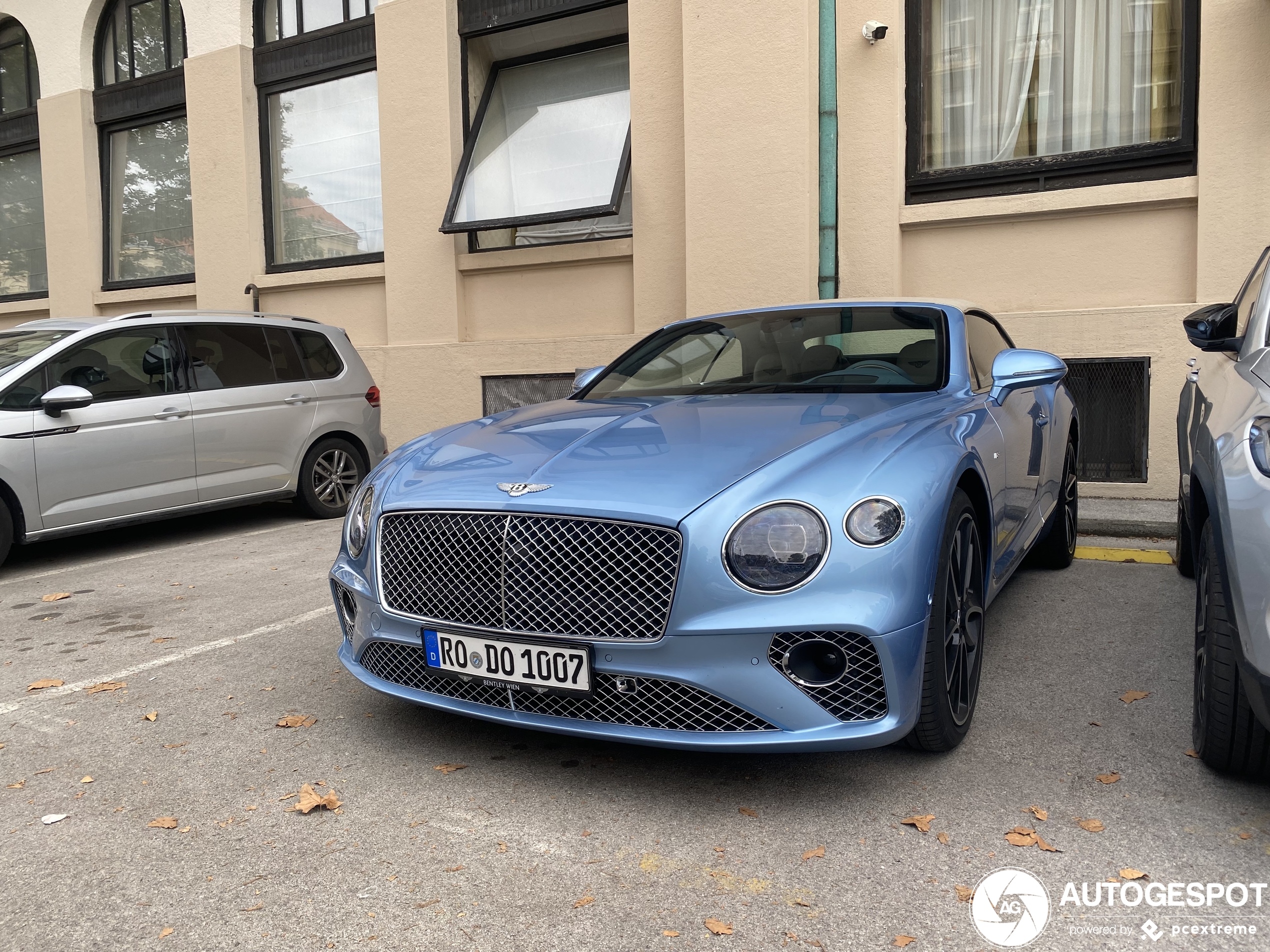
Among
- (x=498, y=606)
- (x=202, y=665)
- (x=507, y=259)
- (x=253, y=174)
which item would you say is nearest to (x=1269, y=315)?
(x=498, y=606)

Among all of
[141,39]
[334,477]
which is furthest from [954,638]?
[141,39]

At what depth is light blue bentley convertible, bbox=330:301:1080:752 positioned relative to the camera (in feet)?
8.61

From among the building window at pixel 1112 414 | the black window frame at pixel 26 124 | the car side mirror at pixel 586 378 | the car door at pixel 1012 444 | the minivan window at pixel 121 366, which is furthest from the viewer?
the black window frame at pixel 26 124

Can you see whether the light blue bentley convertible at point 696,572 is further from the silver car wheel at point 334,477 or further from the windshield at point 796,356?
the silver car wheel at point 334,477

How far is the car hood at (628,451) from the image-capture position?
2.81 metres

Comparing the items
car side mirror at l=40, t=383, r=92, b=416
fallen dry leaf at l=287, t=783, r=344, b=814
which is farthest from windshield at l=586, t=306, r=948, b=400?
car side mirror at l=40, t=383, r=92, b=416

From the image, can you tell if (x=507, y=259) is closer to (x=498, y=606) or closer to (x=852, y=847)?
(x=498, y=606)

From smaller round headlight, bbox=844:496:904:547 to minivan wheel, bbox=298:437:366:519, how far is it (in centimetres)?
574

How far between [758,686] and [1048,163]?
266 inches

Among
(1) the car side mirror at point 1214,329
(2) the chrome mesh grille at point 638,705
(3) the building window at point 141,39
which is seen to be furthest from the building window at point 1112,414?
(3) the building window at point 141,39

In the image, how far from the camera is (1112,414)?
771cm

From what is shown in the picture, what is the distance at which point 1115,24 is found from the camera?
309 inches

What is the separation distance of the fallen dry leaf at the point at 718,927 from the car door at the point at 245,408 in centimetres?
580

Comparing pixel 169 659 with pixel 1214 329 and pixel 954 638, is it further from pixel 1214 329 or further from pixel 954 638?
pixel 1214 329
